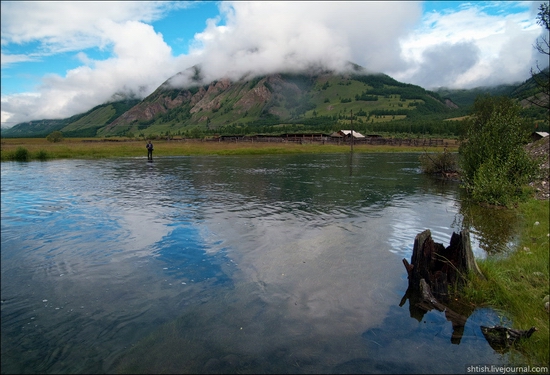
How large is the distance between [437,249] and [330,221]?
7.48 meters

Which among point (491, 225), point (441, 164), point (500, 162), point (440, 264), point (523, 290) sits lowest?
point (491, 225)

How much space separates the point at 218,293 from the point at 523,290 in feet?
25.1

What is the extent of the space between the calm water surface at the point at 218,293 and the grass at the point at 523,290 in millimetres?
553

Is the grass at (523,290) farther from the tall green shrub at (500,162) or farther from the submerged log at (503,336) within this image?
the tall green shrub at (500,162)

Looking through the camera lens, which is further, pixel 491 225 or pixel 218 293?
pixel 491 225

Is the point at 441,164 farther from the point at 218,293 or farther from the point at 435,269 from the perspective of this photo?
the point at 218,293

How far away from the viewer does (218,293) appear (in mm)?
9133

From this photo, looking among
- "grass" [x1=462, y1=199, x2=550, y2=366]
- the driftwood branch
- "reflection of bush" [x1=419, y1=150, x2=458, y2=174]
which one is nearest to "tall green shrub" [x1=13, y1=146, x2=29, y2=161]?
"reflection of bush" [x1=419, y1=150, x2=458, y2=174]

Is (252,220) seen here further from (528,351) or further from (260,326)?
(528,351)

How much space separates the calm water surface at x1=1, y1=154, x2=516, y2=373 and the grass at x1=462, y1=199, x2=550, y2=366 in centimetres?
55

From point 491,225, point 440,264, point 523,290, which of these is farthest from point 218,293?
point 491,225

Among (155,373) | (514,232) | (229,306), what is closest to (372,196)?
(514,232)

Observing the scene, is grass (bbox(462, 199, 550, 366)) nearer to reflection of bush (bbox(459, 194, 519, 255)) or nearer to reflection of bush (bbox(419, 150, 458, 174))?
reflection of bush (bbox(459, 194, 519, 255))

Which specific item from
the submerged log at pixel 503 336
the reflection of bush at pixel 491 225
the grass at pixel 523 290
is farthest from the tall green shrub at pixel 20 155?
the submerged log at pixel 503 336
